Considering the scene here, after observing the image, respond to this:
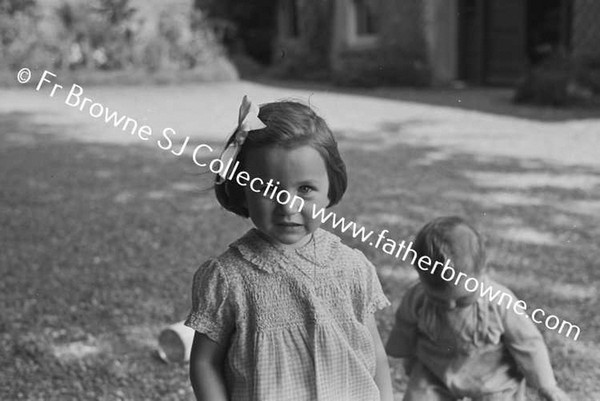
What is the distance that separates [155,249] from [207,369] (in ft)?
10.4

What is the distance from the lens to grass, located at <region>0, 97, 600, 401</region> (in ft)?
10.2

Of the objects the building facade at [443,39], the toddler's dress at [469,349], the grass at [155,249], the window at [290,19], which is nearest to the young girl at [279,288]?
the grass at [155,249]

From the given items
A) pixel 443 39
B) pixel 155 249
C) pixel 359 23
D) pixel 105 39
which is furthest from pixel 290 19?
pixel 155 249

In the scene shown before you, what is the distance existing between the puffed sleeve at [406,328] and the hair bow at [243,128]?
38.2 inches

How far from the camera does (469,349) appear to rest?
7.83 feet

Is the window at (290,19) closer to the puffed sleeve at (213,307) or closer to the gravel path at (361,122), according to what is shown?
the gravel path at (361,122)

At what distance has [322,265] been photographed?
1.76 metres

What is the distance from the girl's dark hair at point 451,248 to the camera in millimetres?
2236

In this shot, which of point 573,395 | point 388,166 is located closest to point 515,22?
point 388,166

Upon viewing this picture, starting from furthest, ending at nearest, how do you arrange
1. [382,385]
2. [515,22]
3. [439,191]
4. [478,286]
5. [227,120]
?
[515,22] < [227,120] < [439,191] < [478,286] < [382,385]

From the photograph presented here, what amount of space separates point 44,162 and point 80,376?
18.0 ft

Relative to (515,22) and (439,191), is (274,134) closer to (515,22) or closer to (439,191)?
(439,191)

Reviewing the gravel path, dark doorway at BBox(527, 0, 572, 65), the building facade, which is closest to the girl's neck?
the gravel path

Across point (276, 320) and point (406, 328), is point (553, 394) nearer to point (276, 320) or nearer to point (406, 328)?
point (406, 328)
